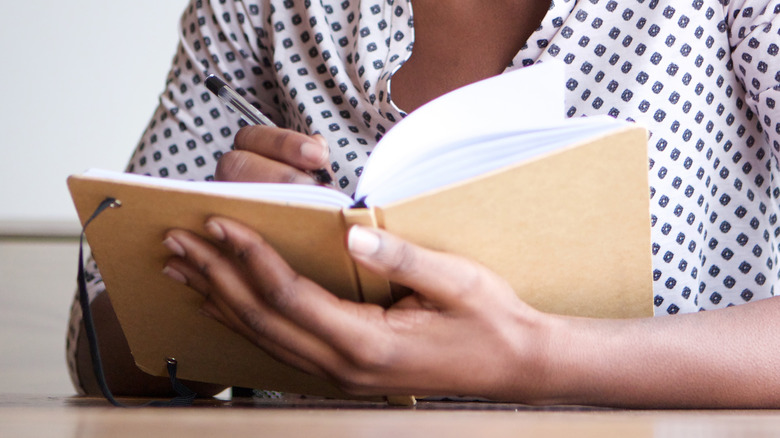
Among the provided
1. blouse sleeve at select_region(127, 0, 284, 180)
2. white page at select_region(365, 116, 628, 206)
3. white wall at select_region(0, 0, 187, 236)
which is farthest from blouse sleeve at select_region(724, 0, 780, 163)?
white wall at select_region(0, 0, 187, 236)

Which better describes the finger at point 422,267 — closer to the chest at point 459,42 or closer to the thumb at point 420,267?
the thumb at point 420,267

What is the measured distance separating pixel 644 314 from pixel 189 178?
0.61m

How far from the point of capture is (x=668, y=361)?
0.54m

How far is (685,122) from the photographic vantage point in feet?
2.60

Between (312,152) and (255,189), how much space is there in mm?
111

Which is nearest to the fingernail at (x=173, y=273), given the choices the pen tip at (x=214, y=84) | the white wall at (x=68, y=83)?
the pen tip at (x=214, y=84)

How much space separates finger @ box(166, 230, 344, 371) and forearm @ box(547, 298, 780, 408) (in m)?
0.16

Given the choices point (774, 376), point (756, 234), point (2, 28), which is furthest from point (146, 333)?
point (2, 28)

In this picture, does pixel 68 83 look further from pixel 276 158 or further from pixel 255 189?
pixel 255 189

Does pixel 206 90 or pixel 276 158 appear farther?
pixel 206 90

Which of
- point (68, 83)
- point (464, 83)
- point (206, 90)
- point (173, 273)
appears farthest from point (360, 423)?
point (68, 83)

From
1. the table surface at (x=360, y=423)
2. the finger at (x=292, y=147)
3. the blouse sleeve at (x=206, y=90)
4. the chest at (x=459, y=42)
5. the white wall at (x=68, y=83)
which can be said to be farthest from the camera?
the white wall at (x=68, y=83)

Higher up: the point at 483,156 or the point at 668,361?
the point at 483,156

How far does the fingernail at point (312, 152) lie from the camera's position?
577mm
